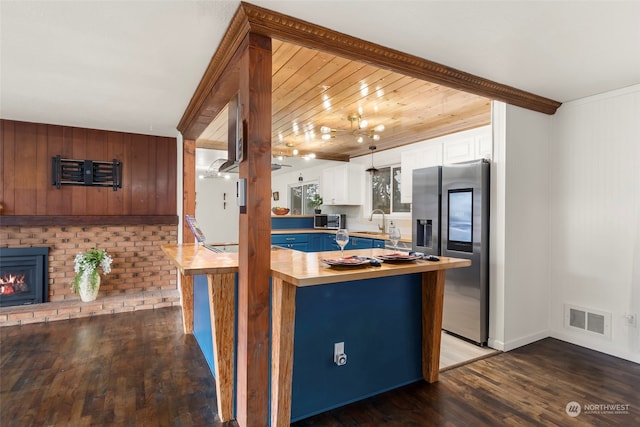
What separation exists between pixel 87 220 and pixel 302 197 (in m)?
4.91

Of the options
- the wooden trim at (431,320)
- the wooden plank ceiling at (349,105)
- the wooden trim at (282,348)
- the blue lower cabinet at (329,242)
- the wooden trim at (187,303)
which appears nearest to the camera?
the wooden trim at (282,348)

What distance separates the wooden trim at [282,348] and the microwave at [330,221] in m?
4.21

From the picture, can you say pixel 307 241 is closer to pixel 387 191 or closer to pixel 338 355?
pixel 387 191

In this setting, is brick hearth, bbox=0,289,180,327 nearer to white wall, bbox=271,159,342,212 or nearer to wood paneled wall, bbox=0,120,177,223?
wood paneled wall, bbox=0,120,177,223

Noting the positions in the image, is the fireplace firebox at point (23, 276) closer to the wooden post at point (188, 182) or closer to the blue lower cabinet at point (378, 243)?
the wooden post at point (188, 182)

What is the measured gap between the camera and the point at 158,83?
9.18ft

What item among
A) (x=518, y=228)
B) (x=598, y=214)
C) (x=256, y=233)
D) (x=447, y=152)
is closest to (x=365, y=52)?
(x=256, y=233)

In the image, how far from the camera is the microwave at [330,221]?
614 centimetres

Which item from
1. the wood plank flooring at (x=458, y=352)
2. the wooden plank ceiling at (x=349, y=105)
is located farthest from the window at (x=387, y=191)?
the wood plank flooring at (x=458, y=352)

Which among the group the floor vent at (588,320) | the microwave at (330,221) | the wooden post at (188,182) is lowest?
the floor vent at (588,320)

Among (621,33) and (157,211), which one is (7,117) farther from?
(621,33)

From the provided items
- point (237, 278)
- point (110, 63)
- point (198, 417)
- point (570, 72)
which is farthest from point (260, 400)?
point (570, 72)

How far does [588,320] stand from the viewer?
3131mm

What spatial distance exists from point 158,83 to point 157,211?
2.37m
